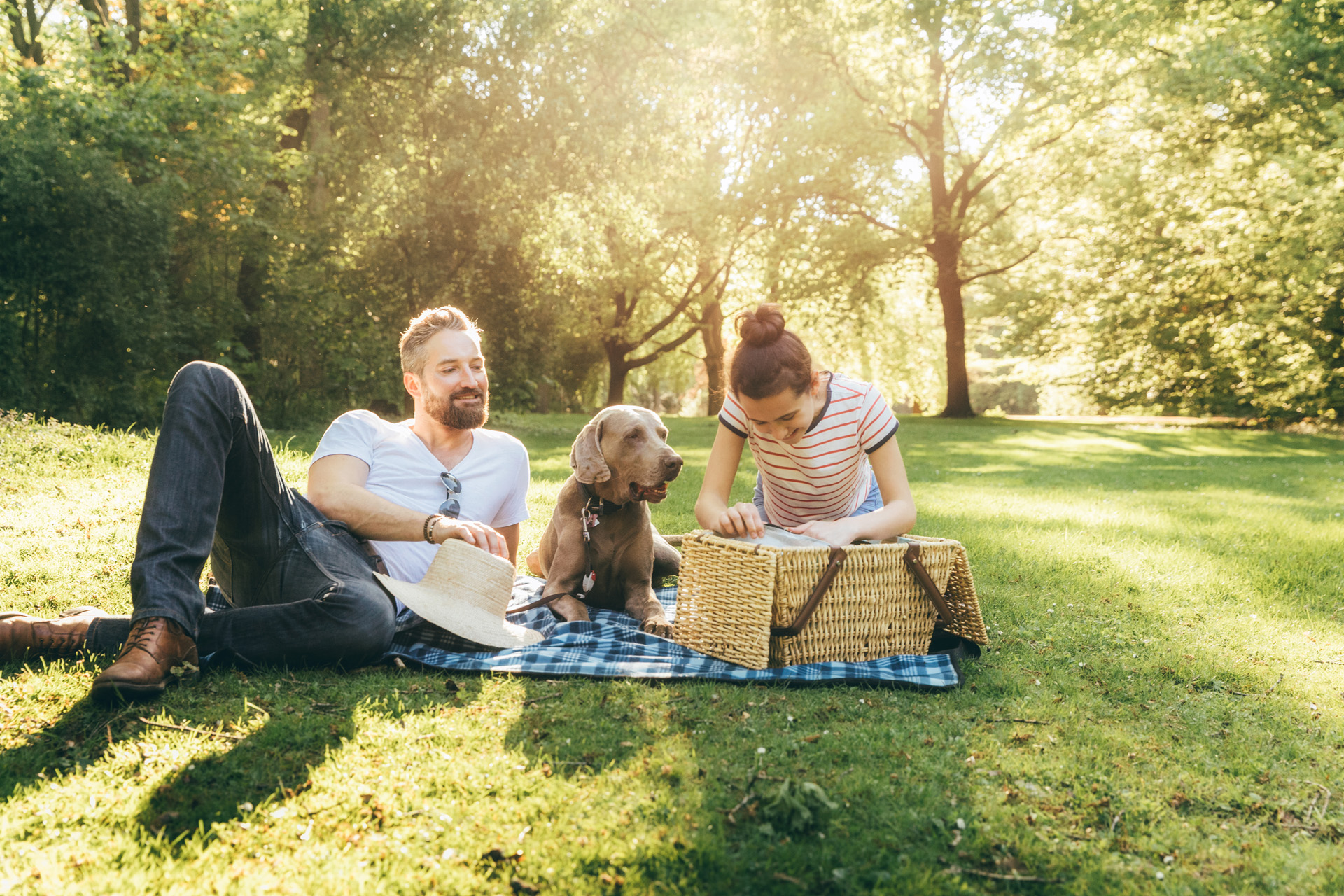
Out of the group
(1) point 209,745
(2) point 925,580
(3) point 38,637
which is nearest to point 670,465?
(2) point 925,580

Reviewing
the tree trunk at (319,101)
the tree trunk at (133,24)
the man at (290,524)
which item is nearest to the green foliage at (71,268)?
the tree trunk at (319,101)

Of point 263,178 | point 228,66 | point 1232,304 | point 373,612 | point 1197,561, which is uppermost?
point 228,66

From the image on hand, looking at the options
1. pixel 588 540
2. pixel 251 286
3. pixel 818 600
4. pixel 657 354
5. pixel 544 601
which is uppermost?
pixel 251 286

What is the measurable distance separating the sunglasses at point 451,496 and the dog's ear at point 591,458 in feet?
1.76

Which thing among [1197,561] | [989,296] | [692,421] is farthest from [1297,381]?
[1197,561]

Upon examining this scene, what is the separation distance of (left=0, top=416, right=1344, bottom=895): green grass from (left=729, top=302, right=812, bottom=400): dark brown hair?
1148 mm

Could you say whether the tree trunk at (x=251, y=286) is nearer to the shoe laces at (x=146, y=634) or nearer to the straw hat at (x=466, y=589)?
the straw hat at (x=466, y=589)

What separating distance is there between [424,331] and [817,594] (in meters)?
2.10

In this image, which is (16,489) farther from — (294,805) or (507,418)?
(507,418)

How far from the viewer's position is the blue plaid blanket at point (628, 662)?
3.17 m

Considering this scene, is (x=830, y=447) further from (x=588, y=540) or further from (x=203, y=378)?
(x=203, y=378)

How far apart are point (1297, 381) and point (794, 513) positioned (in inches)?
765

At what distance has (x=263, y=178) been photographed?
1416 centimetres

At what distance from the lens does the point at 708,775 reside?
2.36 m
